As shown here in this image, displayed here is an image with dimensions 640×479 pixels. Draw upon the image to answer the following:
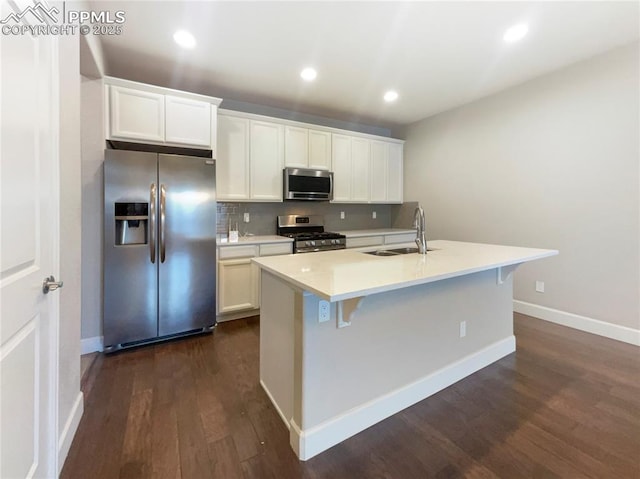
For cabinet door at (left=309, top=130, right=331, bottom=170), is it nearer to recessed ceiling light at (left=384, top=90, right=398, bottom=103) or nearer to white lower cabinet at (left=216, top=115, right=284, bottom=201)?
white lower cabinet at (left=216, top=115, right=284, bottom=201)

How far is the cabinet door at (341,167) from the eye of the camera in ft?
14.6

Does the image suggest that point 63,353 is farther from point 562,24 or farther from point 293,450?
point 562,24

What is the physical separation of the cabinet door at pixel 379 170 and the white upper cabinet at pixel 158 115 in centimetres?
261

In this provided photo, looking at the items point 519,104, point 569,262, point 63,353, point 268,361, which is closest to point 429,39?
point 519,104

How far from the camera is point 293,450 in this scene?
1562 millimetres

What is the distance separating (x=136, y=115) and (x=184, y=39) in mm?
819

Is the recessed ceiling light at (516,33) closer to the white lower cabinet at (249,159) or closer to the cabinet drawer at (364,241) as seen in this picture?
the white lower cabinet at (249,159)

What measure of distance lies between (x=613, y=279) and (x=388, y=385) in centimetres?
270

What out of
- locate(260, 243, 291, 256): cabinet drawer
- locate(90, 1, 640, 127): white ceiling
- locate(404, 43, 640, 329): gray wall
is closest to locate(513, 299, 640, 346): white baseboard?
locate(404, 43, 640, 329): gray wall

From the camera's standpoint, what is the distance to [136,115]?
9.19 feet

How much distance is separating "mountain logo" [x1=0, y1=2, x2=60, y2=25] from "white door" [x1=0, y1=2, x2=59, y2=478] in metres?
0.03

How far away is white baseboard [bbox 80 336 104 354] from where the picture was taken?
2619 millimetres

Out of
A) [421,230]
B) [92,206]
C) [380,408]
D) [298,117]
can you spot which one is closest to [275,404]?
[380,408]

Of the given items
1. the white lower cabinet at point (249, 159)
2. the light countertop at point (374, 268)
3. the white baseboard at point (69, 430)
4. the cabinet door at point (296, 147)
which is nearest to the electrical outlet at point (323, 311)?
the light countertop at point (374, 268)
